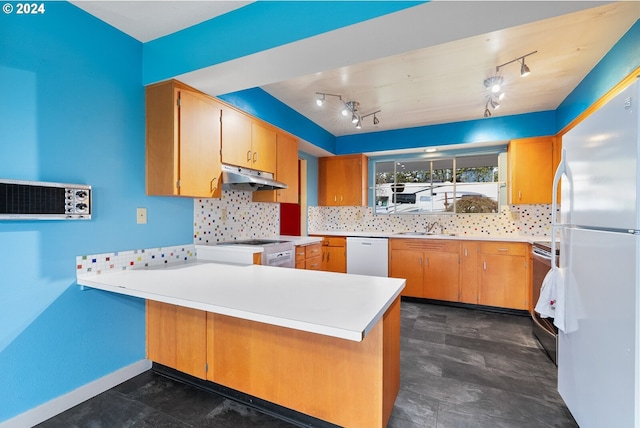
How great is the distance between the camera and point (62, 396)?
173 centimetres

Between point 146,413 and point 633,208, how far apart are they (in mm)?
2603

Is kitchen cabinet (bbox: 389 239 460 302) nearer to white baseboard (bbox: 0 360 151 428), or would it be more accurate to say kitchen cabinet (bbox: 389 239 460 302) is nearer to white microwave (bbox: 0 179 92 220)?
white baseboard (bbox: 0 360 151 428)

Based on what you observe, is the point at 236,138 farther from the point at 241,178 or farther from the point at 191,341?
the point at 191,341

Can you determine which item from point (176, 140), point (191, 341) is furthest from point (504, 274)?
point (176, 140)

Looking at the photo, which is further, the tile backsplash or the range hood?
the tile backsplash

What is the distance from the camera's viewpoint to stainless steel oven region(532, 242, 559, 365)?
2265mm

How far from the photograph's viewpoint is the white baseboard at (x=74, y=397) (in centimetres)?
158

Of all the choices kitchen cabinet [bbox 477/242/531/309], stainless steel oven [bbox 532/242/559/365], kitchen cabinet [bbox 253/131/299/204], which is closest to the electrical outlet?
kitchen cabinet [bbox 253/131/299/204]

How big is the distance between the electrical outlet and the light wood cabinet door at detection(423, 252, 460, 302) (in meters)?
3.29

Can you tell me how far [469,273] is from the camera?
369cm

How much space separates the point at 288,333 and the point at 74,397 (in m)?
1.45

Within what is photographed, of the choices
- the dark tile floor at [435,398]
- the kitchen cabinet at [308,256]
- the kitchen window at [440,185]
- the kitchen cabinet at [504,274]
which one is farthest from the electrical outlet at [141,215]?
the kitchen cabinet at [504,274]

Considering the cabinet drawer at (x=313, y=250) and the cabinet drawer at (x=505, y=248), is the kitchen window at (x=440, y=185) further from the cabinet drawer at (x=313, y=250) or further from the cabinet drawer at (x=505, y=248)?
the cabinet drawer at (x=313, y=250)

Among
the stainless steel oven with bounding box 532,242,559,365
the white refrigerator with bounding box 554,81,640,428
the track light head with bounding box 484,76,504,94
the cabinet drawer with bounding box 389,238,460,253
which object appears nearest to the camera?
the white refrigerator with bounding box 554,81,640,428
